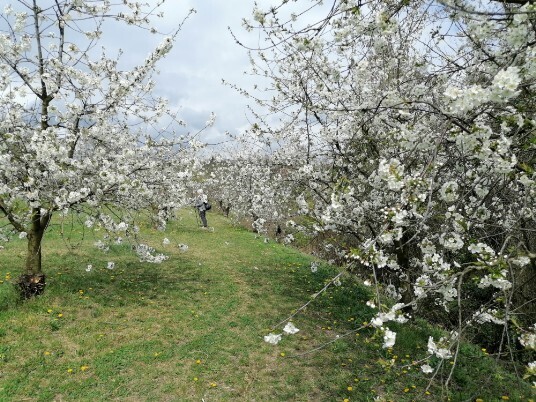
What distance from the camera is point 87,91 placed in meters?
6.26

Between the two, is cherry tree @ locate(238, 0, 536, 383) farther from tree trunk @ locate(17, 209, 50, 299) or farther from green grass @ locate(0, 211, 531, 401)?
tree trunk @ locate(17, 209, 50, 299)

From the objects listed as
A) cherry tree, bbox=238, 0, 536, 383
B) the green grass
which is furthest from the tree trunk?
cherry tree, bbox=238, 0, 536, 383

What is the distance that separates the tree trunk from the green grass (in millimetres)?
186

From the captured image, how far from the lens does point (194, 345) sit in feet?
19.8

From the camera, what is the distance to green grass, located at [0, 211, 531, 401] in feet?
16.4

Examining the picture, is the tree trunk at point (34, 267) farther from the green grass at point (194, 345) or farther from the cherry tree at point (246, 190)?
the cherry tree at point (246, 190)

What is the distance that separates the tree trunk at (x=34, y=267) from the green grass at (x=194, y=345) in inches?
7.3

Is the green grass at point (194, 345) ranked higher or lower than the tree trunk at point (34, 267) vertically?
lower

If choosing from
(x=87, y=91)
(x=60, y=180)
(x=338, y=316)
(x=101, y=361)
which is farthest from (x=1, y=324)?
(x=338, y=316)

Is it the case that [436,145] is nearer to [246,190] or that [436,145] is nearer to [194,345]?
[194,345]

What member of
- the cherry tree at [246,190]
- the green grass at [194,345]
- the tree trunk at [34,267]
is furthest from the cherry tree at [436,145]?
the cherry tree at [246,190]

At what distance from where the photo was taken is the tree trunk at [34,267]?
676 centimetres

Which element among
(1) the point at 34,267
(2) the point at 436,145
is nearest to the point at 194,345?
(1) the point at 34,267

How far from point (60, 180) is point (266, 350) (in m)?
4.07
